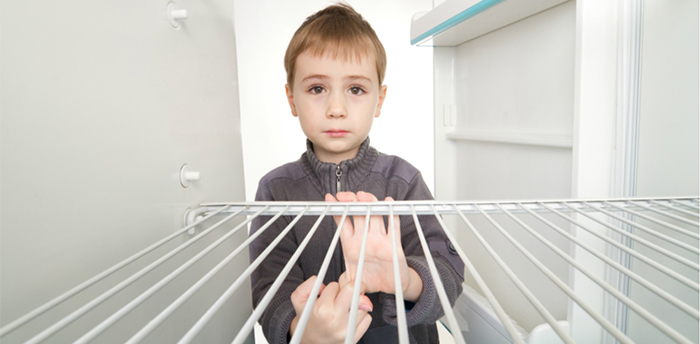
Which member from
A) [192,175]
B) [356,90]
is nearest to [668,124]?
[356,90]

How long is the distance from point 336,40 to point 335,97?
12 cm

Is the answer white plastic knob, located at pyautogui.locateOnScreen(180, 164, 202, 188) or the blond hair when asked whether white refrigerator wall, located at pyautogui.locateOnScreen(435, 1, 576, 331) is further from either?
white plastic knob, located at pyautogui.locateOnScreen(180, 164, 202, 188)

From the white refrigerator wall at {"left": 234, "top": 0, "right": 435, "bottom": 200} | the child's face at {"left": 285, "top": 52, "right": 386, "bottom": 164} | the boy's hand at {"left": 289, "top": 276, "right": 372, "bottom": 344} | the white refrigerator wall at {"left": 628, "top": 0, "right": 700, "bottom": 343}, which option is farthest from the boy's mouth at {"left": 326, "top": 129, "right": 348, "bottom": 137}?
the white refrigerator wall at {"left": 234, "top": 0, "right": 435, "bottom": 200}

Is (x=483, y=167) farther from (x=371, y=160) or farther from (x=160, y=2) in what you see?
(x=160, y=2)

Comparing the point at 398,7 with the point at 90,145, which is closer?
the point at 90,145

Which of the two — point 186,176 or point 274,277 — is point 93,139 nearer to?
point 186,176

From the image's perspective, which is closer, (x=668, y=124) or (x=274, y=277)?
(x=668, y=124)

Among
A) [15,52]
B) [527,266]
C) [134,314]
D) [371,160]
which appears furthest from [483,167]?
[15,52]

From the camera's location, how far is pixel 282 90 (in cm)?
210

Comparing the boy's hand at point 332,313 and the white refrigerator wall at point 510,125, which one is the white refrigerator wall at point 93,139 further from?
the white refrigerator wall at point 510,125

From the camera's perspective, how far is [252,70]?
1995 mm

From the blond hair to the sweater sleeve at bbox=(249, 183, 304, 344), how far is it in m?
0.32

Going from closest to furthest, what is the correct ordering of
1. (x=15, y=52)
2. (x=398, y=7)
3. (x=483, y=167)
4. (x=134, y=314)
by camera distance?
(x=15, y=52)
(x=134, y=314)
(x=483, y=167)
(x=398, y=7)

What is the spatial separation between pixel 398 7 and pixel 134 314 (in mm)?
1897
